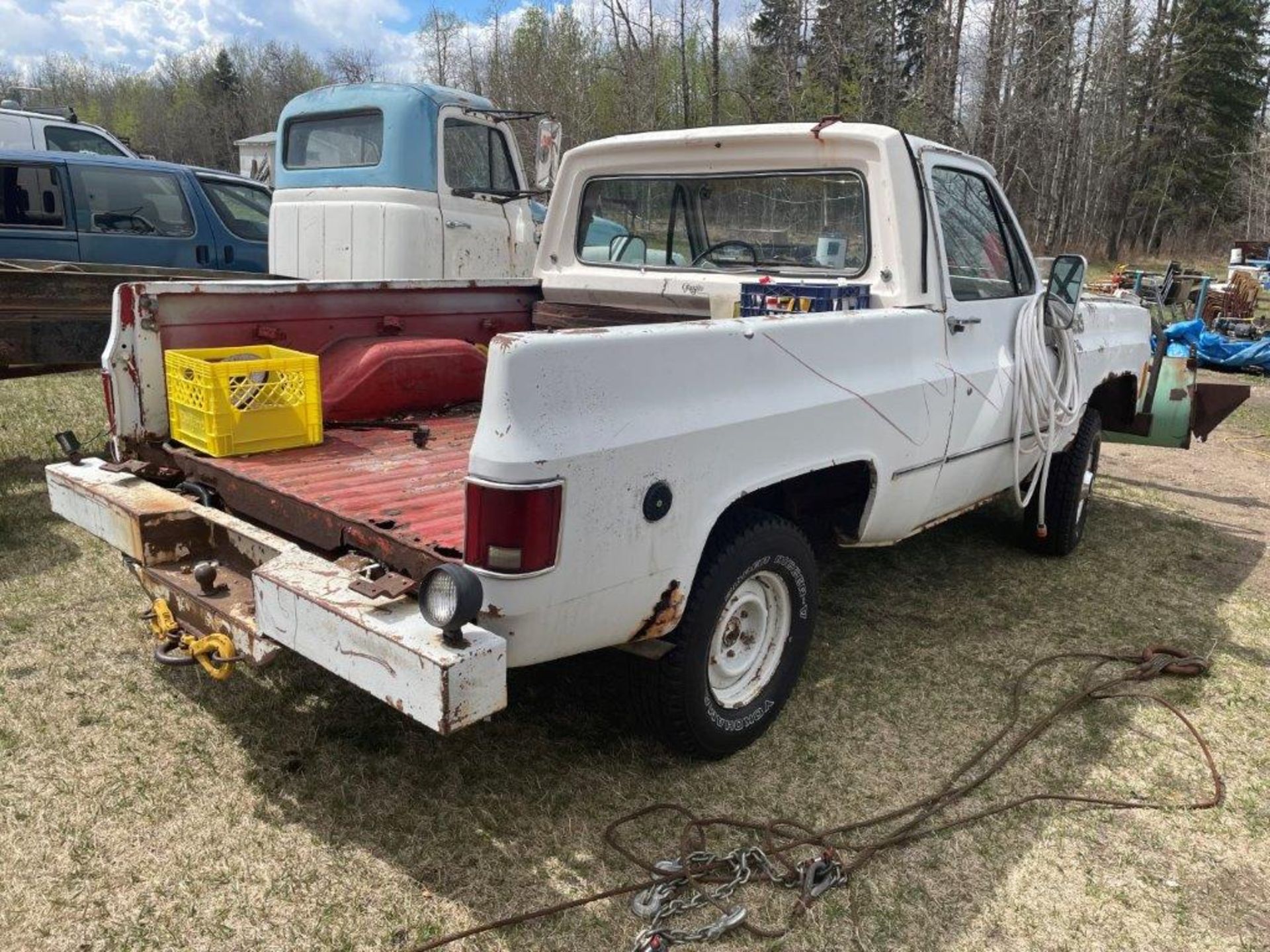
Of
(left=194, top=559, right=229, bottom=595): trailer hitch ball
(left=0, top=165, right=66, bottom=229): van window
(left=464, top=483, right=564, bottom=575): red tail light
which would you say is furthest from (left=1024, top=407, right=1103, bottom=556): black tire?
(left=0, top=165, right=66, bottom=229): van window

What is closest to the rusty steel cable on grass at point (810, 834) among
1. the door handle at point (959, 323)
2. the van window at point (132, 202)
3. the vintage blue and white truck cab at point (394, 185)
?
the door handle at point (959, 323)

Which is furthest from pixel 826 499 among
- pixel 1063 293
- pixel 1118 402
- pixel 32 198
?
pixel 32 198

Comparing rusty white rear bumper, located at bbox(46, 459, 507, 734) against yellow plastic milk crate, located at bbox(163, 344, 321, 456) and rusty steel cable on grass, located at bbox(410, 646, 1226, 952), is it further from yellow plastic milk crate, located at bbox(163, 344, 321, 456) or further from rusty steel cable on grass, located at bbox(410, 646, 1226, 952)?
rusty steel cable on grass, located at bbox(410, 646, 1226, 952)

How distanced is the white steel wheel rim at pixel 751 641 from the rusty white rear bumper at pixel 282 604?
1.04m

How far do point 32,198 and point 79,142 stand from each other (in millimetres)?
5362

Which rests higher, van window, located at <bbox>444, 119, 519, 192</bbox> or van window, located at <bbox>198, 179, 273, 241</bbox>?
van window, located at <bbox>444, 119, 519, 192</bbox>

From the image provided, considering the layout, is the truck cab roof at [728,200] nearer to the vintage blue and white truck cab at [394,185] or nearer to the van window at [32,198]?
the vintage blue and white truck cab at [394,185]

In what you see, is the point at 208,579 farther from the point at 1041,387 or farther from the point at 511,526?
the point at 1041,387

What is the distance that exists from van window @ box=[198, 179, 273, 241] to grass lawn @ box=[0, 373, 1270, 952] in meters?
5.19

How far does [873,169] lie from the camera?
11.5 feet

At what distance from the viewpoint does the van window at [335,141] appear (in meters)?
7.66

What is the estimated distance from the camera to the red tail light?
2102mm

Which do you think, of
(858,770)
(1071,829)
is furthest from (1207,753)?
(858,770)

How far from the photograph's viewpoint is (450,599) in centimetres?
203
